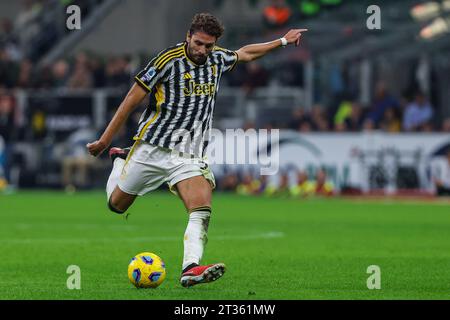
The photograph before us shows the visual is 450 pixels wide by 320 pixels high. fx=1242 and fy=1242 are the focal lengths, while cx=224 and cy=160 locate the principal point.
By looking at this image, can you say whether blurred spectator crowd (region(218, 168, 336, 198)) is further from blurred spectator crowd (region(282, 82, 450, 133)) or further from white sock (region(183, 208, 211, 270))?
white sock (region(183, 208, 211, 270))

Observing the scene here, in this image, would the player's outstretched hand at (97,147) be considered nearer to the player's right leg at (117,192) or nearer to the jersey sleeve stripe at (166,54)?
the player's right leg at (117,192)

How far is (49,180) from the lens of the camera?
106 ft

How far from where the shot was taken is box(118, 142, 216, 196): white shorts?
35.6 ft

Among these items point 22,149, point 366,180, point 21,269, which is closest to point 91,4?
point 22,149

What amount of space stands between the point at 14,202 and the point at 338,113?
8.90 m

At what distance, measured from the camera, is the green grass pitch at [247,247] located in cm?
1039

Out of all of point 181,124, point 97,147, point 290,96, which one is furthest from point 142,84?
point 290,96

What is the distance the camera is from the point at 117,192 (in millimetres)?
11273

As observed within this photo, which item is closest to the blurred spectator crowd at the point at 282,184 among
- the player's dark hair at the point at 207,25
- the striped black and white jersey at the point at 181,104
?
the striped black and white jersey at the point at 181,104

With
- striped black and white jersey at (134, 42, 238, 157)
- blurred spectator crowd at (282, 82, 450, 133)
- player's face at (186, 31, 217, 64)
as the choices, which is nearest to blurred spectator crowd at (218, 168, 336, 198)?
blurred spectator crowd at (282, 82, 450, 133)

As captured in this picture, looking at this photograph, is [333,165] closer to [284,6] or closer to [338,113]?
[338,113]

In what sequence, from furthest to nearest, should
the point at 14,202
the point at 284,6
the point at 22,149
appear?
1. the point at 22,149
2. the point at 284,6
3. the point at 14,202

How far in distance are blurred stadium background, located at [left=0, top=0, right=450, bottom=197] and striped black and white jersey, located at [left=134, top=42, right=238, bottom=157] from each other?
1729 cm

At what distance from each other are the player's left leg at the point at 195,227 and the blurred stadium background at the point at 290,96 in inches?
684
